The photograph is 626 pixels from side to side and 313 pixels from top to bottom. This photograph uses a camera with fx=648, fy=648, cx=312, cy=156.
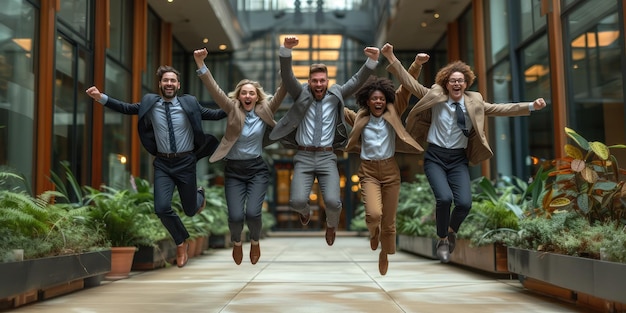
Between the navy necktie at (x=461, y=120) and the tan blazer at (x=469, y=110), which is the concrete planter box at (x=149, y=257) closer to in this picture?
the tan blazer at (x=469, y=110)

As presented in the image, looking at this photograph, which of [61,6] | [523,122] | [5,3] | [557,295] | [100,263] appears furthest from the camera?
[523,122]

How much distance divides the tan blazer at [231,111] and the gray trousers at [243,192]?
261mm

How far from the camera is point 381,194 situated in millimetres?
6668

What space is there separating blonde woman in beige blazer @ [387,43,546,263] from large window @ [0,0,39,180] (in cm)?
636

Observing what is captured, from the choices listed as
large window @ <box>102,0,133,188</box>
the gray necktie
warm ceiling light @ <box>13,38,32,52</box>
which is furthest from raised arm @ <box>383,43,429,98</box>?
large window @ <box>102,0,133,188</box>

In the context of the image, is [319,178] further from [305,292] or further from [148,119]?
[148,119]

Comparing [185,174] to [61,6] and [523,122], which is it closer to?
[61,6]

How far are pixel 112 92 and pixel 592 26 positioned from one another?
1004 cm

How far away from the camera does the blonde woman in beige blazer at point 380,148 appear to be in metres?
6.48

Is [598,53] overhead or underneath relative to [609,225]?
overhead


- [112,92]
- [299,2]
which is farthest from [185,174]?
[299,2]

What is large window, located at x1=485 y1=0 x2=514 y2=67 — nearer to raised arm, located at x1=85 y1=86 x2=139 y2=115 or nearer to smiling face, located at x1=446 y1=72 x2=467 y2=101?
smiling face, located at x1=446 y1=72 x2=467 y2=101

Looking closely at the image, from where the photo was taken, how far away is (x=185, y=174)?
22.1 feet

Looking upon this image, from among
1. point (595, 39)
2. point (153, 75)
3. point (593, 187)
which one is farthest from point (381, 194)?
point (153, 75)
